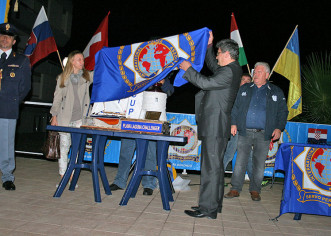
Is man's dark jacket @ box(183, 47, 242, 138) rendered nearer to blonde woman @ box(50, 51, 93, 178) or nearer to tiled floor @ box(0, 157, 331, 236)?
tiled floor @ box(0, 157, 331, 236)

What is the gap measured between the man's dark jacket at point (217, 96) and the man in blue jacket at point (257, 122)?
1.38 meters

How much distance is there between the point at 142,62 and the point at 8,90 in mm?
1969

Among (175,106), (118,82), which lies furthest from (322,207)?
(175,106)

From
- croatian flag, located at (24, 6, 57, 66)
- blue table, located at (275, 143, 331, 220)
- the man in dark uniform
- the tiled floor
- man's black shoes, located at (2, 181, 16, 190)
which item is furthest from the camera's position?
croatian flag, located at (24, 6, 57, 66)

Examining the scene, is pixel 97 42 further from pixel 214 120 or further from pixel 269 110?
pixel 214 120

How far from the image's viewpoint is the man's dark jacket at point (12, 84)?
4.45 m

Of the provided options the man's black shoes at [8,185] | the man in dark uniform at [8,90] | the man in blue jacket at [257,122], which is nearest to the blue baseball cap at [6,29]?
the man in dark uniform at [8,90]

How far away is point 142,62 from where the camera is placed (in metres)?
4.20

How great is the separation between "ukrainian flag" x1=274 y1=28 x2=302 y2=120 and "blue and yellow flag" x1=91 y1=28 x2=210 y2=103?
3.43 meters

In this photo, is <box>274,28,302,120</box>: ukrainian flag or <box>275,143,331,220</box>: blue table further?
<box>274,28,302,120</box>: ukrainian flag

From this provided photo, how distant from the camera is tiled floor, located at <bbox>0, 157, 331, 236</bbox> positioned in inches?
119

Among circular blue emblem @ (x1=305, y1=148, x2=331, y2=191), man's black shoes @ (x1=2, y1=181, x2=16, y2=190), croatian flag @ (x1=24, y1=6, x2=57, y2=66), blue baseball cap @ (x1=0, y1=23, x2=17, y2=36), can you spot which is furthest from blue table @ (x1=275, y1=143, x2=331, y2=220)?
croatian flag @ (x1=24, y1=6, x2=57, y2=66)

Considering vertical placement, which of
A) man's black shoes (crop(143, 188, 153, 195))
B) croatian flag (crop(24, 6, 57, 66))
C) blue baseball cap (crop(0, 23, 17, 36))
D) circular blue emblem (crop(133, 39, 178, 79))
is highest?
croatian flag (crop(24, 6, 57, 66))

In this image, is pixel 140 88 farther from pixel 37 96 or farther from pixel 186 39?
pixel 37 96
